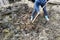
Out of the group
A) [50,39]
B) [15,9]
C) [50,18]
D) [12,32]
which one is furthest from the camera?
[15,9]

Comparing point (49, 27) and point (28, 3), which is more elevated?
point (28, 3)

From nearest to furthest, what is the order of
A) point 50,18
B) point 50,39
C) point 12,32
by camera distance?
point 50,39, point 12,32, point 50,18

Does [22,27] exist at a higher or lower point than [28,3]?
lower

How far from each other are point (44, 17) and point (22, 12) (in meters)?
0.74

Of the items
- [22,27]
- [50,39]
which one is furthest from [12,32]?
[50,39]

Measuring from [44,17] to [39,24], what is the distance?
376mm

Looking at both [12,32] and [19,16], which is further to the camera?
[19,16]

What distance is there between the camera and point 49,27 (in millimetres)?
5359

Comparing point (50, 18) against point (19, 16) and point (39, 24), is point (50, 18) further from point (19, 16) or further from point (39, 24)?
point (19, 16)

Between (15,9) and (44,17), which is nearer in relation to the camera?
(44,17)

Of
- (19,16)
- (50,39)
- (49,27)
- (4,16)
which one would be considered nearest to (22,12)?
(19,16)

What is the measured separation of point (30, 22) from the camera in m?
5.48

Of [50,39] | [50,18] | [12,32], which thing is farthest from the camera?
[50,18]

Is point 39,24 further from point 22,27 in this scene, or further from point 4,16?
point 4,16
